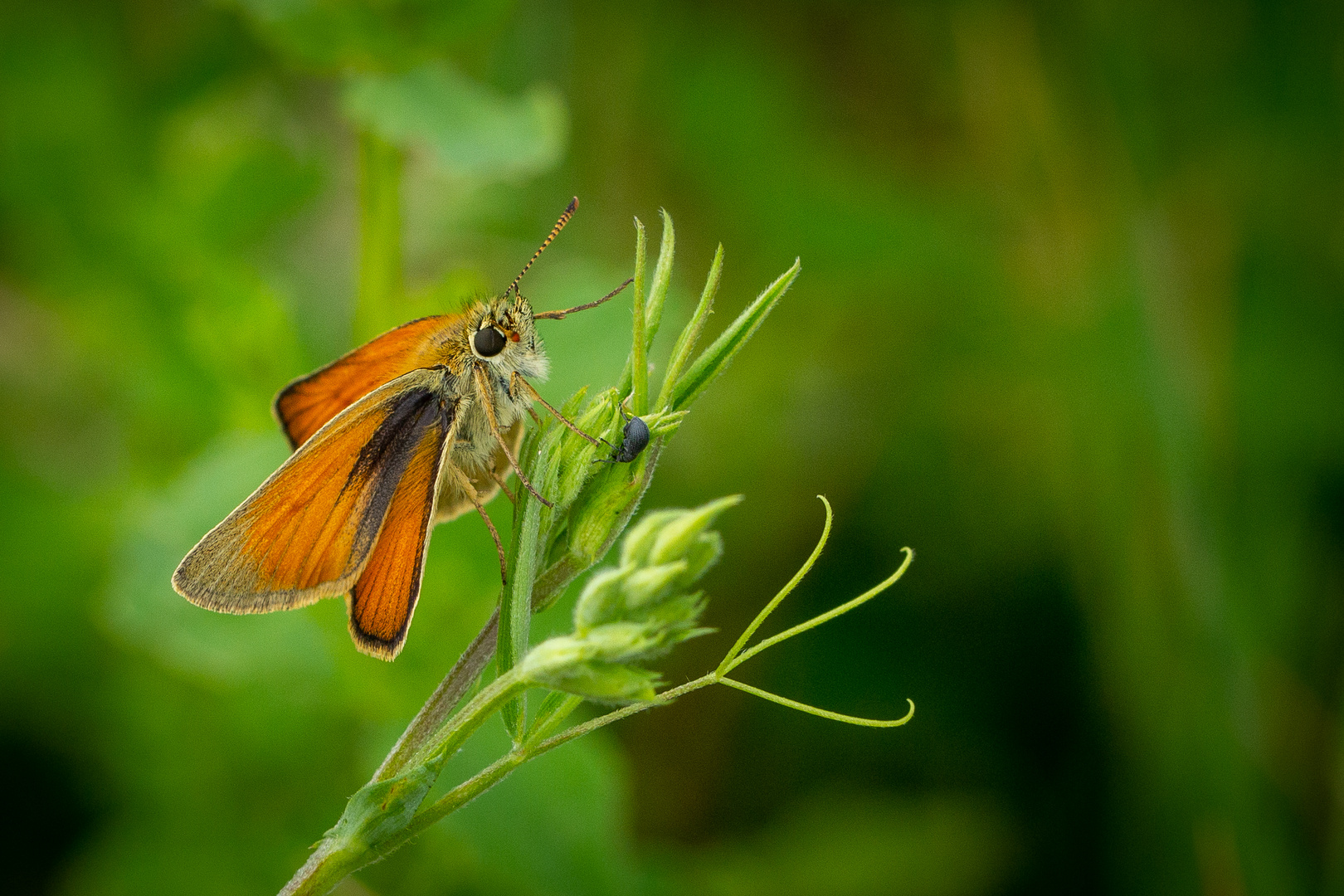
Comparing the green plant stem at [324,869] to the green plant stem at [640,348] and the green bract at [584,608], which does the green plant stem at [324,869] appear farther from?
the green plant stem at [640,348]

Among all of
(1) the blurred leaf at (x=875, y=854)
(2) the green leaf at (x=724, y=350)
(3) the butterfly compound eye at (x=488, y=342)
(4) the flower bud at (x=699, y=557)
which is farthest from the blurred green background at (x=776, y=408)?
(4) the flower bud at (x=699, y=557)

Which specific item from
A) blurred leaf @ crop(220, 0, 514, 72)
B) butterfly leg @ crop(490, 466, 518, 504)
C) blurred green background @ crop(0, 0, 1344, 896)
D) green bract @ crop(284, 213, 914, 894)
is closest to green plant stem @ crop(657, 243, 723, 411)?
green bract @ crop(284, 213, 914, 894)

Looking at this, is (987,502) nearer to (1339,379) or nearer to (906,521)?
(906,521)

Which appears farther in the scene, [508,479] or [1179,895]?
[1179,895]

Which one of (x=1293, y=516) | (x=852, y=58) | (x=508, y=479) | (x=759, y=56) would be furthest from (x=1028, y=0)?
(x=508, y=479)

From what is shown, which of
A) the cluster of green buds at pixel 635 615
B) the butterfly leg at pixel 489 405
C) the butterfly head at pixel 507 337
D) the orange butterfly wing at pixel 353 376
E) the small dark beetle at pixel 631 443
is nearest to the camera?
the cluster of green buds at pixel 635 615

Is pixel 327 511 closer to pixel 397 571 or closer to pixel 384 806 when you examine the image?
pixel 397 571
